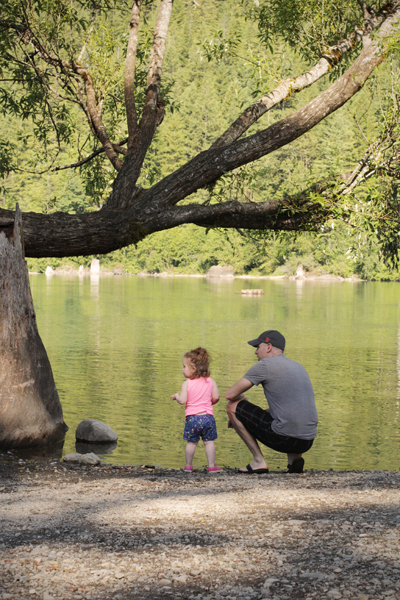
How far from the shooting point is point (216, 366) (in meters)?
20.7

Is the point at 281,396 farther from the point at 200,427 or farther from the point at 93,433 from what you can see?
the point at 93,433

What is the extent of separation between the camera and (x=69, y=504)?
18.8 ft

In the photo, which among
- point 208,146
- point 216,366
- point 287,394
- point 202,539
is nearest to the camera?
point 202,539

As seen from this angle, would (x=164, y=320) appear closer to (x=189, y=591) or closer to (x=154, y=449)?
(x=154, y=449)

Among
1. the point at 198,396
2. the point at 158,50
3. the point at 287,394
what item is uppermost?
the point at 158,50

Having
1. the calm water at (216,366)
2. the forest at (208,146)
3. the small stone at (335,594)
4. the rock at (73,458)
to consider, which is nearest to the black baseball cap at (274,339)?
the forest at (208,146)

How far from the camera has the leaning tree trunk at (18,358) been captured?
9156 millimetres

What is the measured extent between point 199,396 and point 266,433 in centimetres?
84

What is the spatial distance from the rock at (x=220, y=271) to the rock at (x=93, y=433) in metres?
91.1

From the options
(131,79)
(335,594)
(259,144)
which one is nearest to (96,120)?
(131,79)

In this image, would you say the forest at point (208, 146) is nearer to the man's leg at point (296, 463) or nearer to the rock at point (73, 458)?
the man's leg at point (296, 463)

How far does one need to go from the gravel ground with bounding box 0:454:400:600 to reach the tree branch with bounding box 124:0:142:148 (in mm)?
5791

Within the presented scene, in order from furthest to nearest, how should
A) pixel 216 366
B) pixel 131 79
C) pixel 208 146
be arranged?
pixel 208 146 < pixel 216 366 < pixel 131 79

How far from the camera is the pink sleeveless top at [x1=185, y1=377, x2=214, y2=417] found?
7.54 meters
